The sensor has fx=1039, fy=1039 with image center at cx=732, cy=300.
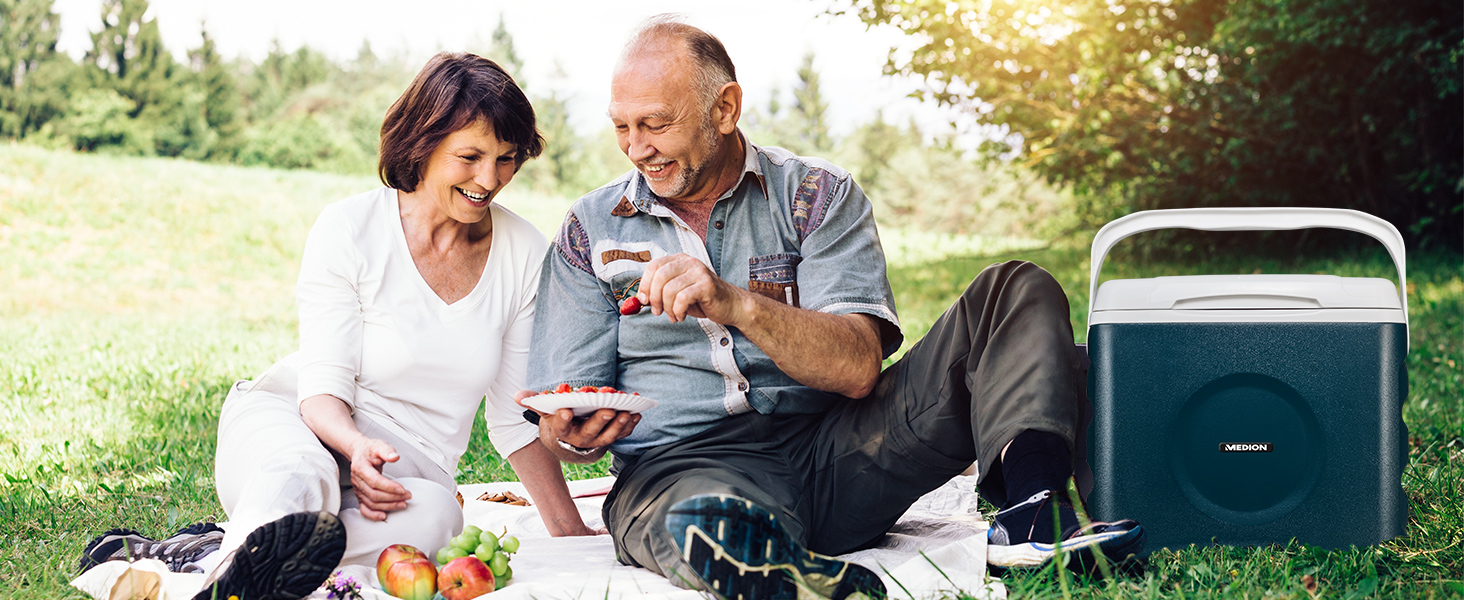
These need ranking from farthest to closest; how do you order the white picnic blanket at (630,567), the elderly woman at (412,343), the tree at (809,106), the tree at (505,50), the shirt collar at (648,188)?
the tree at (809,106), the tree at (505,50), the shirt collar at (648,188), the elderly woman at (412,343), the white picnic blanket at (630,567)

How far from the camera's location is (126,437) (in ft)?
12.8

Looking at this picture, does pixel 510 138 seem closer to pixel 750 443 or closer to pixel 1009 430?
pixel 750 443

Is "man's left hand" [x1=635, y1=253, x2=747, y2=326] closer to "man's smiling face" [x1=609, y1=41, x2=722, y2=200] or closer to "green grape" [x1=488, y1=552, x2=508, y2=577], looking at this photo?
"man's smiling face" [x1=609, y1=41, x2=722, y2=200]

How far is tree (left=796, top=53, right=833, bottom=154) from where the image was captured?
164ft

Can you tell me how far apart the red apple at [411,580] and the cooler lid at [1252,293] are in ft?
4.71

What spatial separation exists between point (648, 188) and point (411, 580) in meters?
1.03

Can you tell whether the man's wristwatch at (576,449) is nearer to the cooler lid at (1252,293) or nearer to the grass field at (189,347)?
the grass field at (189,347)

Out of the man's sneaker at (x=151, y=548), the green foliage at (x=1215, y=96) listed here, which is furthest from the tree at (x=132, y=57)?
the man's sneaker at (x=151, y=548)

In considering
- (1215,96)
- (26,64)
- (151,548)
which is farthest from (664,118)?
(26,64)

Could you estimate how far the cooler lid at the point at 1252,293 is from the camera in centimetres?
203

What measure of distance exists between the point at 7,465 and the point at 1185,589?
3592mm

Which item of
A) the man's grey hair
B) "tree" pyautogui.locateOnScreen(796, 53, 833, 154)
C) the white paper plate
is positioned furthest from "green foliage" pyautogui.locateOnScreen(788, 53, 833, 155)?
the white paper plate

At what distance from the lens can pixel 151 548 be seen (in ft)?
7.64

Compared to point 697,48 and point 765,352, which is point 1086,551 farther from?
point 697,48
